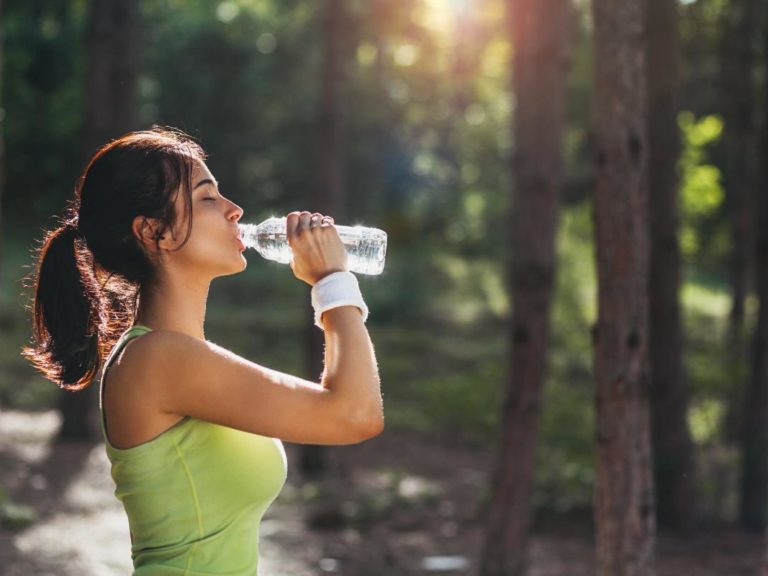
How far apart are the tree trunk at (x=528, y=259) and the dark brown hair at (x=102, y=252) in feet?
17.8

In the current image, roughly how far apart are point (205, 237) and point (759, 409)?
28.8ft

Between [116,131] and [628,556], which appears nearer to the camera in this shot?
[628,556]

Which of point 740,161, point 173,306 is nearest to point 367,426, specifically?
point 173,306

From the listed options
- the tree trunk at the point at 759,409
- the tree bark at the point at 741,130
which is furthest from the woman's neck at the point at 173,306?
the tree bark at the point at 741,130

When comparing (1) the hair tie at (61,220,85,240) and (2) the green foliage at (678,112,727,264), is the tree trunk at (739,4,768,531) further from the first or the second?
(1) the hair tie at (61,220,85,240)

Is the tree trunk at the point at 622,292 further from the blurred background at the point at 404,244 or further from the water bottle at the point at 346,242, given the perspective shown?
the water bottle at the point at 346,242

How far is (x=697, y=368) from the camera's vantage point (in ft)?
41.0

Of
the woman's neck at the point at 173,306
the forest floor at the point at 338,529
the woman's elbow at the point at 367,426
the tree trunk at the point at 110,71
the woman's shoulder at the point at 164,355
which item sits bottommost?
the forest floor at the point at 338,529

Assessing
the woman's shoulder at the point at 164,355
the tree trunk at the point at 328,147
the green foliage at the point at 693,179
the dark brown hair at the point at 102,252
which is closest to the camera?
the woman's shoulder at the point at 164,355

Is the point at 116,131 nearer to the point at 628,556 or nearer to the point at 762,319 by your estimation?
the point at 762,319

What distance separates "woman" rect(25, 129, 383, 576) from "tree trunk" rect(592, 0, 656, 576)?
2.47 metres

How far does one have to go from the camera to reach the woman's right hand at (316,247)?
2783 mm

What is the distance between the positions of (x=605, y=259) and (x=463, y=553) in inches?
218

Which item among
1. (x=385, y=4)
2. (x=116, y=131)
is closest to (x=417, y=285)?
(x=385, y=4)
